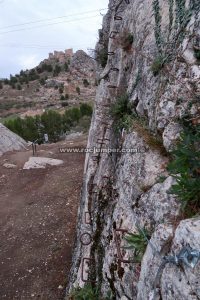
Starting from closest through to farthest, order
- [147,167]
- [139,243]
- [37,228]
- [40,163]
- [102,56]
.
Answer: [139,243] < [147,167] < [102,56] < [37,228] < [40,163]

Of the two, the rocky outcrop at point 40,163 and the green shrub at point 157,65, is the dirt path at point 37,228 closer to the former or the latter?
the rocky outcrop at point 40,163

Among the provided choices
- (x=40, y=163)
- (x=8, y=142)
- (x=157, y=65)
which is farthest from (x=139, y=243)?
(x=8, y=142)

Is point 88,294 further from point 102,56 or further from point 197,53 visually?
point 102,56

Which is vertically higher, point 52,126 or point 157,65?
point 157,65

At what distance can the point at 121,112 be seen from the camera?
608 cm

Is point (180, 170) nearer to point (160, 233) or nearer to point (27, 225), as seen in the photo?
point (160, 233)

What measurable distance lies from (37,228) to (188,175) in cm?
806

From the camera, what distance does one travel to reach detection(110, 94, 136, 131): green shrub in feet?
19.2

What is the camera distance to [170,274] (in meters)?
2.93

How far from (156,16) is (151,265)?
4.42m

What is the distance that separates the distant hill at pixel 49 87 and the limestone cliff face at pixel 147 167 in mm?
34232

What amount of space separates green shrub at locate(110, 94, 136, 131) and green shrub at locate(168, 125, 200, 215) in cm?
232

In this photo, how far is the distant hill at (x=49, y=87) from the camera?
4503 cm

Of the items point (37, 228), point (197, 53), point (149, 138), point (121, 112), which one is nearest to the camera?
point (197, 53)
